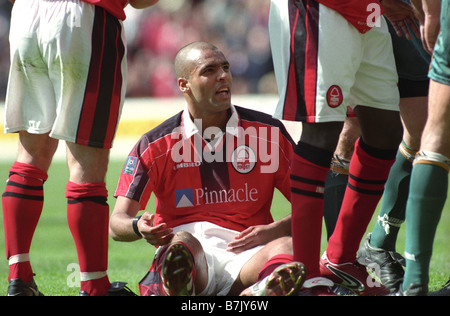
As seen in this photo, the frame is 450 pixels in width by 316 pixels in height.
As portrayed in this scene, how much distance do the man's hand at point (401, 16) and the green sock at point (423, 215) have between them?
41.8 inches

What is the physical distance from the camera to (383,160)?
3631 mm

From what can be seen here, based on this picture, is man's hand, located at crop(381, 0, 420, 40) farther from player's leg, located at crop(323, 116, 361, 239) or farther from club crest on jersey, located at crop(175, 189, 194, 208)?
club crest on jersey, located at crop(175, 189, 194, 208)

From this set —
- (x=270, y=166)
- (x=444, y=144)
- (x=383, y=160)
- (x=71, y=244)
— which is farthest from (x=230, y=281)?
(x=71, y=244)

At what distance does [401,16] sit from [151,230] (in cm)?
171

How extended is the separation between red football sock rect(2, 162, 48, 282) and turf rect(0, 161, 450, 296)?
1.42ft

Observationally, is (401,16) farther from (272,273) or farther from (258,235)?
(272,273)

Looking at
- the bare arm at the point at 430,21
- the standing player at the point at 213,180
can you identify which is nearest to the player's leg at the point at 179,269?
the standing player at the point at 213,180

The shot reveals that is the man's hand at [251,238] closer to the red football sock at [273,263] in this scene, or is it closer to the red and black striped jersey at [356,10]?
the red football sock at [273,263]

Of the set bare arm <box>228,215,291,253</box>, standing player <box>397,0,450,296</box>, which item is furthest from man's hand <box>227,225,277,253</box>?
standing player <box>397,0,450,296</box>

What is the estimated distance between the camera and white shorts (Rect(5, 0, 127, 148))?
3541 millimetres

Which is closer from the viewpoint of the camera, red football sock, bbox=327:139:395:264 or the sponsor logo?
red football sock, bbox=327:139:395:264

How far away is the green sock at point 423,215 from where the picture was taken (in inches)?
116

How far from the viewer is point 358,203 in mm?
3697
